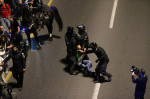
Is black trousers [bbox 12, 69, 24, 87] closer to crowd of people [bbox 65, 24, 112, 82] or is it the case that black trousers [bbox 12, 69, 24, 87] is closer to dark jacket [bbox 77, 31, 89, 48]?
crowd of people [bbox 65, 24, 112, 82]

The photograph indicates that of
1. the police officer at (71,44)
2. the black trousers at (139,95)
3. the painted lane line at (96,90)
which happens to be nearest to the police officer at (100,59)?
the painted lane line at (96,90)

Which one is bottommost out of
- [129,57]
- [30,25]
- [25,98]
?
[25,98]

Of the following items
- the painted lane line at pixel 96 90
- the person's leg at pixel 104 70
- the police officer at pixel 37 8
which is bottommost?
the painted lane line at pixel 96 90

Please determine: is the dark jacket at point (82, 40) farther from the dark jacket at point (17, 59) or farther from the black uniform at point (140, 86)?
the black uniform at point (140, 86)

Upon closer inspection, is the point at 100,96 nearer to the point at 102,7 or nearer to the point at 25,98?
the point at 25,98

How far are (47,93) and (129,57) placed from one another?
415 cm

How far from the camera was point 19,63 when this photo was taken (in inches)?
599

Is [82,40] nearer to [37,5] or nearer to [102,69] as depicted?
[102,69]

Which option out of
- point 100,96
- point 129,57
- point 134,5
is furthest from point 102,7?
point 100,96

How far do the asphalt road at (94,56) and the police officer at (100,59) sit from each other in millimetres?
527

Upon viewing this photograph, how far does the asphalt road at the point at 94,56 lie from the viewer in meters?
16.1

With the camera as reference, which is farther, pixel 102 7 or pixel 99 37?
pixel 102 7

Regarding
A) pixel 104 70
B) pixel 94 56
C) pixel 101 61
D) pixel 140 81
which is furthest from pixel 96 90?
pixel 140 81

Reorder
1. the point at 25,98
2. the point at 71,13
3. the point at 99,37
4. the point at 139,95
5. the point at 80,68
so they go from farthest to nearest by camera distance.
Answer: the point at 71,13 → the point at 99,37 → the point at 80,68 → the point at 25,98 → the point at 139,95
